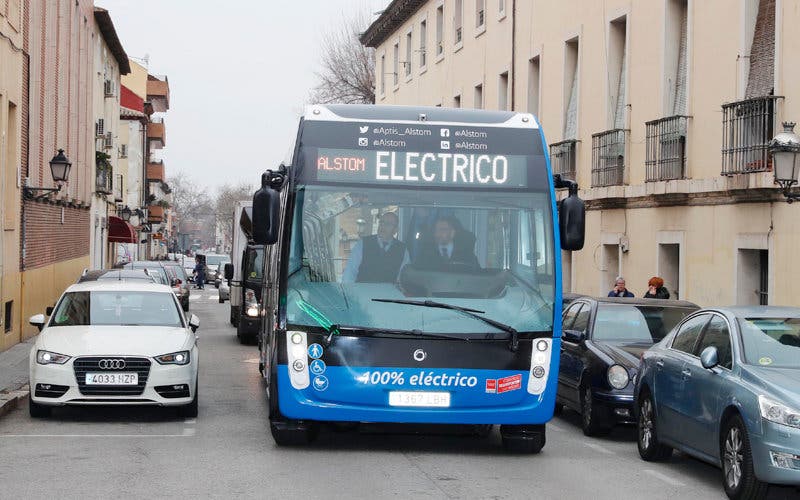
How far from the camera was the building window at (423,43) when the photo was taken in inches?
1791

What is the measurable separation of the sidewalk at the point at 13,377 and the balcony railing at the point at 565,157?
38.8 feet

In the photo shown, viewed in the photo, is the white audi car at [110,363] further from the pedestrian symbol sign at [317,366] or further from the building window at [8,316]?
the building window at [8,316]

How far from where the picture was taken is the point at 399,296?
1142cm

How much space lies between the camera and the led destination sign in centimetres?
1173

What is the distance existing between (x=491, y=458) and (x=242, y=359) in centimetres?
1258

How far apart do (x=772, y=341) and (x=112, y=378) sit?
670cm

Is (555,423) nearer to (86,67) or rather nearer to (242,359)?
(242,359)

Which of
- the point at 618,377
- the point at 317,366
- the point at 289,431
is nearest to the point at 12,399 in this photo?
the point at 289,431

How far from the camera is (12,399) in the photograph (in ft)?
48.6

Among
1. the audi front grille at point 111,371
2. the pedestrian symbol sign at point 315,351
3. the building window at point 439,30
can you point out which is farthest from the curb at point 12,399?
the building window at point 439,30

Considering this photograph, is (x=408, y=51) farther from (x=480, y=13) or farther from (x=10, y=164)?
(x=10, y=164)

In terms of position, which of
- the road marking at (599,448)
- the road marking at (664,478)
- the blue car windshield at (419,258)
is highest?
the blue car windshield at (419,258)

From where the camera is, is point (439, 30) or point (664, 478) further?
point (439, 30)

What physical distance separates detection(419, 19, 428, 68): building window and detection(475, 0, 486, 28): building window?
7375mm
